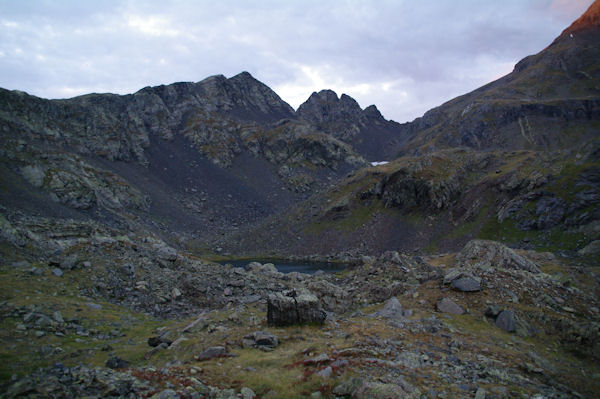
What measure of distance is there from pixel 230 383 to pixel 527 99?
241m

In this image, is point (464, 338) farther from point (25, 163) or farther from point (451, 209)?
point (25, 163)

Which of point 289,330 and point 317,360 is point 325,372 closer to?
point 317,360

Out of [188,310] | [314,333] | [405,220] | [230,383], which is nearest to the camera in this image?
[230,383]

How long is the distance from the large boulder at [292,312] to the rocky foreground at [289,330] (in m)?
0.09

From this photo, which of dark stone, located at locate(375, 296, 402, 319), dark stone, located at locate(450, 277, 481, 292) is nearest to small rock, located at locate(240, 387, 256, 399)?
dark stone, located at locate(375, 296, 402, 319)

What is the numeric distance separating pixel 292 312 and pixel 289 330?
136cm

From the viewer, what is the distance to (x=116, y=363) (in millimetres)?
18344

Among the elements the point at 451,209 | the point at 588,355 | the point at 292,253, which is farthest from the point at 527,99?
the point at 588,355

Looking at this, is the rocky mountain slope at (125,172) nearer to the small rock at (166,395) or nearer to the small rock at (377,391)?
the small rock at (166,395)

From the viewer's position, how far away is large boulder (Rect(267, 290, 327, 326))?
2303cm

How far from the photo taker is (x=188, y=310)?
33.5 m

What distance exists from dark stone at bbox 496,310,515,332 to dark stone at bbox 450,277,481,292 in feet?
10.8

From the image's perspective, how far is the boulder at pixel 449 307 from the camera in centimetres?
2595

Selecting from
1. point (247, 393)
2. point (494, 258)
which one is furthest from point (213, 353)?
point (494, 258)
